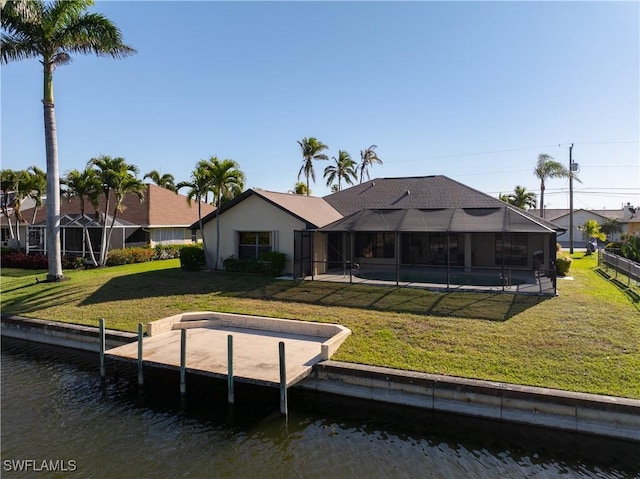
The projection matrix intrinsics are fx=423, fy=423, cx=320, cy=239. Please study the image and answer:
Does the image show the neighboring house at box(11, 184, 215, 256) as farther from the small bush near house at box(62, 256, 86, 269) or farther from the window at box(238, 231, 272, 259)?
the window at box(238, 231, 272, 259)

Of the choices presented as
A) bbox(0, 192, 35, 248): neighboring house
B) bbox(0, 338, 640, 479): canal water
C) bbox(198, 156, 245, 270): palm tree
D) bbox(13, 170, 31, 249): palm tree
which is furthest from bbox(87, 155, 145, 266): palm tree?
bbox(0, 338, 640, 479): canal water

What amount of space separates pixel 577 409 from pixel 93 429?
31.5 ft

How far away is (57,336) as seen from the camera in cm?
1411

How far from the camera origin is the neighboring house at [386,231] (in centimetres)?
1967

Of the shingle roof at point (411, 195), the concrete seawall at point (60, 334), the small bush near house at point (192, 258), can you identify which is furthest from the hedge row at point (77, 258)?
the shingle roof at point (411, 195)

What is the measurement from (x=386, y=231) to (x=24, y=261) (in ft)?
73.3

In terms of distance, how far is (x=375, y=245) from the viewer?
23.6m

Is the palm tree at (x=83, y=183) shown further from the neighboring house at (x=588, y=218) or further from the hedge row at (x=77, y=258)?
the neighboring house at (x=588, y=218)

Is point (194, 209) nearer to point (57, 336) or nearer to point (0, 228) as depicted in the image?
point (0, 228)

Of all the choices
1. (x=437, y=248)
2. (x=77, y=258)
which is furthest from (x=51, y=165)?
(x=437, y=248)

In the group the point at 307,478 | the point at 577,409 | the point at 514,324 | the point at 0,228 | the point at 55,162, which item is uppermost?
the point at 55,162

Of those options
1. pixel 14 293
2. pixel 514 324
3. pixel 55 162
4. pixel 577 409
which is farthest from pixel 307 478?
pixel 55 162

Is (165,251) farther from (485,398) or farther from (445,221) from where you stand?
(485,398)

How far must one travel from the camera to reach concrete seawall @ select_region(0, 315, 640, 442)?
7.97m
